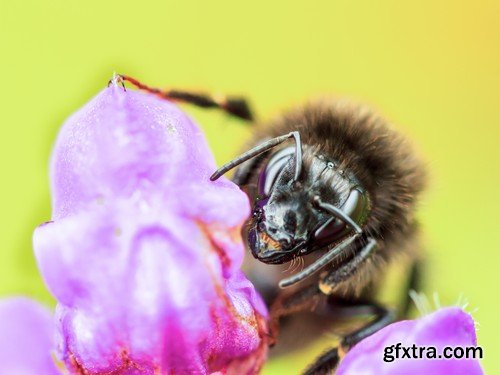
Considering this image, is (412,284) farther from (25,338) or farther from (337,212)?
(25,338)

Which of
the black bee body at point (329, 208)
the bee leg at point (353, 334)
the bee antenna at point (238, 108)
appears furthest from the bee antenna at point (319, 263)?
the bee antenna at point (238, 108)

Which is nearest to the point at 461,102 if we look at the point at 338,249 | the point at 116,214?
the point at 338,249

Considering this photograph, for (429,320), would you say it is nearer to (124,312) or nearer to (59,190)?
(124,312)

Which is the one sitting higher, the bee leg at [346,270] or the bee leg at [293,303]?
the bee leg at [346,270]

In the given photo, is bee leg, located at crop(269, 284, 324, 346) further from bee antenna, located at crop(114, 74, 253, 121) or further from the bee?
bee antenna, located at crop(114, 74, 253, 121)

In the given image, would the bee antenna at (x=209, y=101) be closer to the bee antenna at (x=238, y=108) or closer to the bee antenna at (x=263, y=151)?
the bee antenna at (x=238, y=108)

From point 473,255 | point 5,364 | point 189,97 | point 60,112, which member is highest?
point 189,97

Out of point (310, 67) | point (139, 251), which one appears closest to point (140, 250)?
point (139, 251)
